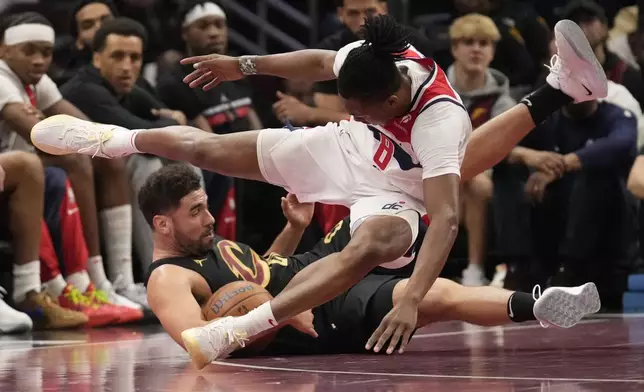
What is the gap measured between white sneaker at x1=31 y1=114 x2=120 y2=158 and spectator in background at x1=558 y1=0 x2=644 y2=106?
3.94m

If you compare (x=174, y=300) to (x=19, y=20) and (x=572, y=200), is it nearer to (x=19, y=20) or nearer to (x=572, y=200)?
(x=19, y=20)

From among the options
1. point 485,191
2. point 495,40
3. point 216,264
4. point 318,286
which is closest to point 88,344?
point 216,264

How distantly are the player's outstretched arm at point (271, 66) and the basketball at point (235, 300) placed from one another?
2.92 ft

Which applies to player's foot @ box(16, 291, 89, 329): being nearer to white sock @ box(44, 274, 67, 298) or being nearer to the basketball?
white sock @ box(44, 274, 67, 298)

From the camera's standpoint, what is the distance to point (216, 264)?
16.2 feet

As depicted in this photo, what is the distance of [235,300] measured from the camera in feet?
15.3

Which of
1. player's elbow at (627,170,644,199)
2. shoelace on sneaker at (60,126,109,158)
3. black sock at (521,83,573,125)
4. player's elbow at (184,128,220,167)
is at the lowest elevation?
player's elbow at (627,170,644,199)

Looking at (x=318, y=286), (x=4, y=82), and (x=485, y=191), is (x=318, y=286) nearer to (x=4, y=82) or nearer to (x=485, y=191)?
(x=4, y=82)

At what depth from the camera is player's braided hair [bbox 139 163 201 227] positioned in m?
5.03

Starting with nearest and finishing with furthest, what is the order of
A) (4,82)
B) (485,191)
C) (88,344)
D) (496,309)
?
(496,309), (88,344), (4,82), (485,191)

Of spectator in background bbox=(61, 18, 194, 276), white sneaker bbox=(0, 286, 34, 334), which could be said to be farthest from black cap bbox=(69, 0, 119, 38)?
white sneaker bbox=(0, 286, 34, 334)

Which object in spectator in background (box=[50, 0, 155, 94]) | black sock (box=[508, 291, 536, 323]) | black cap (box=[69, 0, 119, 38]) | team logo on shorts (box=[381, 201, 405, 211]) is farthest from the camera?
black cap (box=[69, 0, 119, 38])

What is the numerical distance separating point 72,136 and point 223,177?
2.70 metres

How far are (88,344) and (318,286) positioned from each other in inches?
69.5
